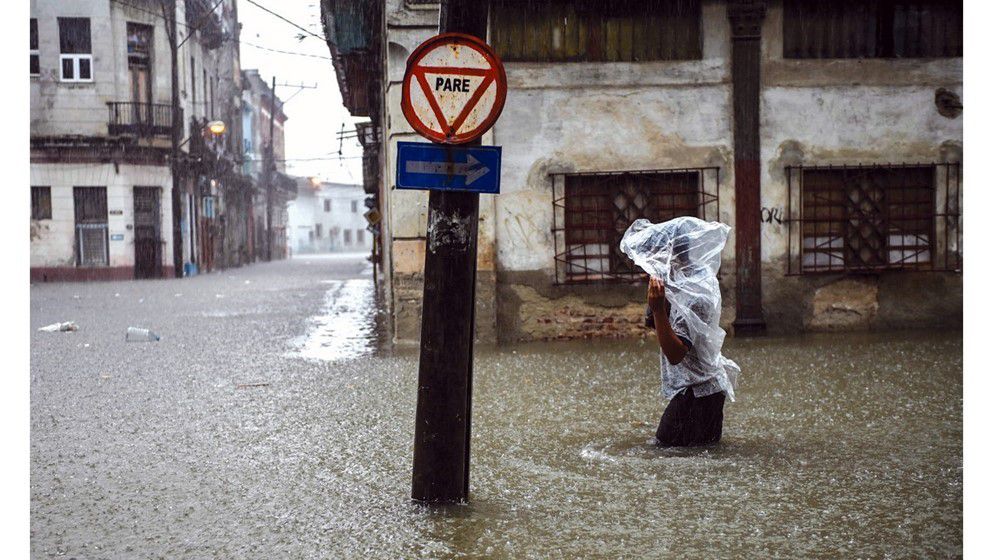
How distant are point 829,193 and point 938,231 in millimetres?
1424

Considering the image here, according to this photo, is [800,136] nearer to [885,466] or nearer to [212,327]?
[885,466]

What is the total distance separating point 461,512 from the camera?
4.41 metres

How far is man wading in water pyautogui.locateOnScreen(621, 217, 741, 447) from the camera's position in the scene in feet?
18.0

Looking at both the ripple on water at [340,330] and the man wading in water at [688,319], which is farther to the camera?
the ripple on water at [340,330]

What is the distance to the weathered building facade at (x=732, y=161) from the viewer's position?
11.0m

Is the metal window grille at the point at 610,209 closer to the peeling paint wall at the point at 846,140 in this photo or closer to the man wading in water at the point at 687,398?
the peeling paint wall at the point at 846,140

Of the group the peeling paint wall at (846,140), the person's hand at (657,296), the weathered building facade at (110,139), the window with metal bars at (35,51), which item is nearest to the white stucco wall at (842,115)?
the peeling paint wall at (846,140)

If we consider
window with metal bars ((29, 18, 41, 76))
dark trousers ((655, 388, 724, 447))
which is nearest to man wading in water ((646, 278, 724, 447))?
dark trousers ((655, 388, 724, 447))

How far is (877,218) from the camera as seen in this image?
1145cm

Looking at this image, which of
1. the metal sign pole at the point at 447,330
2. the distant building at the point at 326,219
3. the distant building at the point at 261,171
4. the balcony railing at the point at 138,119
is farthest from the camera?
the distant building at the point at 326,219

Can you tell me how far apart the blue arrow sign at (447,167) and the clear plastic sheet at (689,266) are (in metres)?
1.42

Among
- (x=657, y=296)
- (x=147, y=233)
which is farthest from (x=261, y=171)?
(x=657, y=296)

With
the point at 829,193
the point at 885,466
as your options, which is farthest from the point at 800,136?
the point at 885,466

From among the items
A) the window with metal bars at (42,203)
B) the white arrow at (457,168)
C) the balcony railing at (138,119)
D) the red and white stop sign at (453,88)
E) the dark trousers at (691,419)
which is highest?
the balcony railing at (138,119)
